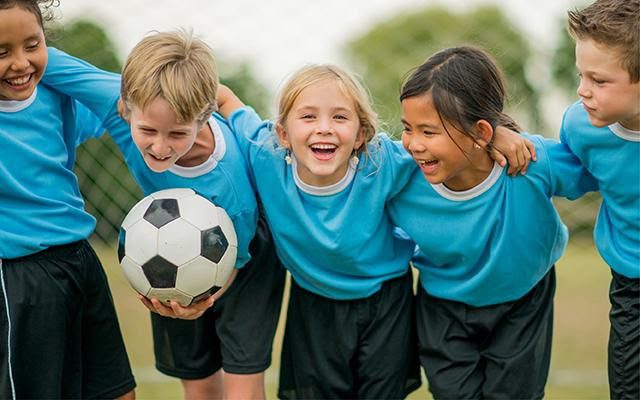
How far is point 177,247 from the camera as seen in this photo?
2.91 m

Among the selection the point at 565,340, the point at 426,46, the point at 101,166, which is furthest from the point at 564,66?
the point at 101,166

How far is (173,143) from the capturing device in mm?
2902

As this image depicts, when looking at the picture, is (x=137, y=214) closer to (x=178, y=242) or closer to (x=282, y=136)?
(x=178, y=242)

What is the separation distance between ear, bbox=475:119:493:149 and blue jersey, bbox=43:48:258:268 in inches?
30.4

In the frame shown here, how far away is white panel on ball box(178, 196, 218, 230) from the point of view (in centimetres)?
293

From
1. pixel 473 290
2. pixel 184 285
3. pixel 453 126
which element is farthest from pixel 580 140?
pixel 184 285

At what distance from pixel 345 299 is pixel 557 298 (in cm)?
466

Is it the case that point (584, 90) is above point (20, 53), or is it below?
below

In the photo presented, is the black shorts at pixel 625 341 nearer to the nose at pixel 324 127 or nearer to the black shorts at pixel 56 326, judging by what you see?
the nose at pixel 324 127

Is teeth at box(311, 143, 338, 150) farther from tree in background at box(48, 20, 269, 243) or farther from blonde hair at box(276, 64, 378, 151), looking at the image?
tree in background at box(48, 20, 269, 243)

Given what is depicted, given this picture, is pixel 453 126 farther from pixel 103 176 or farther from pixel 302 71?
pixel 103 176

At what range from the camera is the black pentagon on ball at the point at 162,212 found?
9.62 ft

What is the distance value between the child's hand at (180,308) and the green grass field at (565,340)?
70.3 inches

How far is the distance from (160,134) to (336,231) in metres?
0.65
